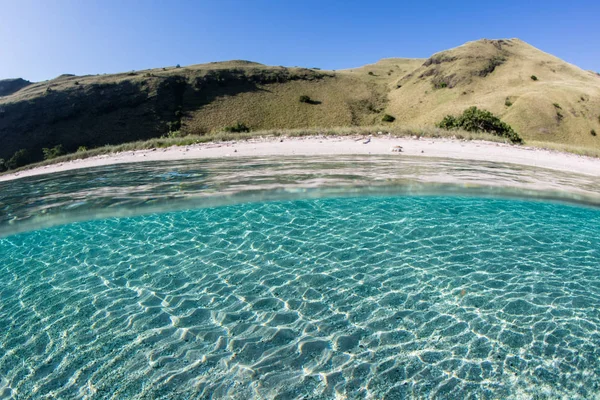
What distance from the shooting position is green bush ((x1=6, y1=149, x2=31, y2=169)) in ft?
133

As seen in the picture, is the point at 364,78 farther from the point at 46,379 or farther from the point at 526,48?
the point at 46,379

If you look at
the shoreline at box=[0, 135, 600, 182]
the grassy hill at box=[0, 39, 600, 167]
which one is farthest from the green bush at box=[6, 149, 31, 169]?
the shoreline at box=[0, 135, 600, 182]

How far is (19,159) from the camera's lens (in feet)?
138

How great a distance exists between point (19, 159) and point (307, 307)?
166 feet

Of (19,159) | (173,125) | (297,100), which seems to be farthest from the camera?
(297,100)

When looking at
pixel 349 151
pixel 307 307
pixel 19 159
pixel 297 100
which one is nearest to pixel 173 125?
pixel 19 159

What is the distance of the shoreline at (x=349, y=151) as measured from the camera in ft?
49.9

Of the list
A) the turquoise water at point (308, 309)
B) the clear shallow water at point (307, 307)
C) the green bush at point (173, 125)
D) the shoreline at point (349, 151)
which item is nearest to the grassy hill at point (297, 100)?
the green bush at point (173, 125)

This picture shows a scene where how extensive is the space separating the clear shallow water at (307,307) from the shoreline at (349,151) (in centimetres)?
720

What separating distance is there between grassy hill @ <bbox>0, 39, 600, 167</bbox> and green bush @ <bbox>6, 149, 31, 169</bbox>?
575 millimetres

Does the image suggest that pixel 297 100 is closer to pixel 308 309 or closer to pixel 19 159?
pixel 19 159

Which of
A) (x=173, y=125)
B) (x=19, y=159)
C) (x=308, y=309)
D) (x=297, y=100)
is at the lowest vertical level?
(x=19, y=159)

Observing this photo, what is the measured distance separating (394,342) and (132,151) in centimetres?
2149

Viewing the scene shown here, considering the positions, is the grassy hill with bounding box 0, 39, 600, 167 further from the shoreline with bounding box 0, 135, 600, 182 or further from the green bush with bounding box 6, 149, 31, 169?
the shoreline with bounding box 0, 135, 600, 182
